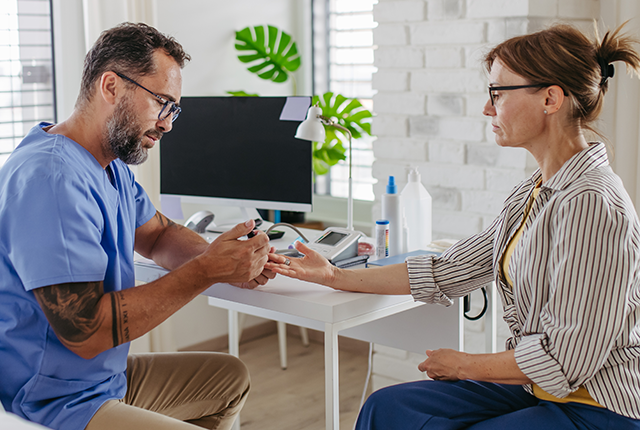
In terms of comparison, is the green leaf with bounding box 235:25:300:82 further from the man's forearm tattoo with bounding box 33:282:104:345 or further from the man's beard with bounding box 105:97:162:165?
the man's forearm tattoo with bounding box 33:282:104:345

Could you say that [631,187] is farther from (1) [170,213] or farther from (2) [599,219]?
(1) [170,213]

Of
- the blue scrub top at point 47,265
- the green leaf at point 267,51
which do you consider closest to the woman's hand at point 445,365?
the blue scrub top at point 47,265

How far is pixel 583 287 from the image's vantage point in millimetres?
1163

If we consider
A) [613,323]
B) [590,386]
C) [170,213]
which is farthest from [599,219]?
[170,213]

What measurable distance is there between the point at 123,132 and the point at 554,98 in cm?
89

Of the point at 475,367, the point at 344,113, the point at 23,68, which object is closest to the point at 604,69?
the point at 475,367

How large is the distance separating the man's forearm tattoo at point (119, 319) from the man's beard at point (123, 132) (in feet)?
1.09

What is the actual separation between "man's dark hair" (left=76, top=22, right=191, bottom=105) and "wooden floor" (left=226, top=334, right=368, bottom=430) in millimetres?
1526

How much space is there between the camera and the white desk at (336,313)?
4.85 feet

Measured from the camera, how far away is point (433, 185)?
2.39m

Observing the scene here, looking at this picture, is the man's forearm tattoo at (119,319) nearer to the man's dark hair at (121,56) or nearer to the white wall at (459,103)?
the man's dark hair at (121,56)

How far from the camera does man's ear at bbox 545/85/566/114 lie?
1320mm

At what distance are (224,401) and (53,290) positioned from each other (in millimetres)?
596

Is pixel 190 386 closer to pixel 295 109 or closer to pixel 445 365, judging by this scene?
pixel 445 365
